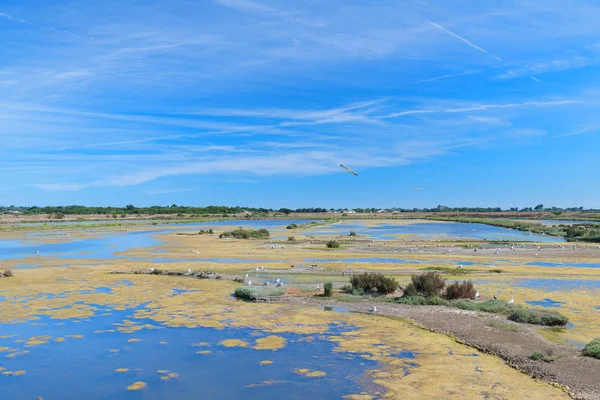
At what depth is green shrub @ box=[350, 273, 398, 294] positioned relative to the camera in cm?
2048

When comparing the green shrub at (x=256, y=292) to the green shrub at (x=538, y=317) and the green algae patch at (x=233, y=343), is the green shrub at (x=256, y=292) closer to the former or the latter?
the green algae patch at (x=233, y=343)

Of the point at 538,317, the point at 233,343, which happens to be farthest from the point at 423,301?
the point at 233,343

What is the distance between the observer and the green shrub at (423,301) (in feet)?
60.0

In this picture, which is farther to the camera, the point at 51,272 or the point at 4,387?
the point at 51,272

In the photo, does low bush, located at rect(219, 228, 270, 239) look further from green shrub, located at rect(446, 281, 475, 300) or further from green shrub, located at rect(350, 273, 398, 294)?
green shrub, located at rect(446, 281, 475, 300)

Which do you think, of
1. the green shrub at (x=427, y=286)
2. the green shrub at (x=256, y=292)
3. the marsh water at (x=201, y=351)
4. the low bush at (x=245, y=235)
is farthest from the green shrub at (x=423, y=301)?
the low bush at (x=245, y=235)

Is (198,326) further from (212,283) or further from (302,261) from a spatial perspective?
(302,261)

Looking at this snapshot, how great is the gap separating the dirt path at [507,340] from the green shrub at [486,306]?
0.39 meters

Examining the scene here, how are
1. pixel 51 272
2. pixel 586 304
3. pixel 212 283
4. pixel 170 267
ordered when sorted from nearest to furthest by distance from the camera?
pixel 586 304 < pixel 212 283 < pixel 51 272 < pixel 170 267

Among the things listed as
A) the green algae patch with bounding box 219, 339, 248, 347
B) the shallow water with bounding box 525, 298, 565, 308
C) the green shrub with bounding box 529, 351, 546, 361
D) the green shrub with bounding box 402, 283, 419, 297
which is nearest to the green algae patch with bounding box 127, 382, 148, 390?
the green algae patch with bounding box 219, 339, 248, 347

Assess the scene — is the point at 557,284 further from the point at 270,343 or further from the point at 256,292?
the point at 270,343

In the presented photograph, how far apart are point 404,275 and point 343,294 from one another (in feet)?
21.6

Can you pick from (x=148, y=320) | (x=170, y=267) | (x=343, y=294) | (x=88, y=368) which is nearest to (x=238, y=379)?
(x=88, y=368)

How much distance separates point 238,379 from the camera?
11047mm
